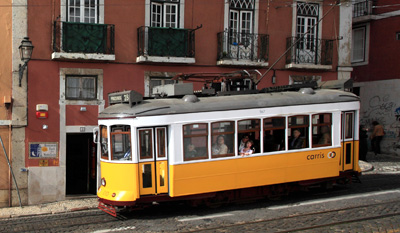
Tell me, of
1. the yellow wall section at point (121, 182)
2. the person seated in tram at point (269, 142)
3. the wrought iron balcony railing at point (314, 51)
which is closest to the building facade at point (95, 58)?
the wrought iron balcony railing at point (314, 51)

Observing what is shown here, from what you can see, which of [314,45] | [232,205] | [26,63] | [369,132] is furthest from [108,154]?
[369,132]

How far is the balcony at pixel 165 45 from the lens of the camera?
14445mm

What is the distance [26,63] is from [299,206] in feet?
27.8

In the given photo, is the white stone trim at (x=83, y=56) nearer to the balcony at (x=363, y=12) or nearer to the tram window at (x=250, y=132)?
the tram window at (x=250, y=132)

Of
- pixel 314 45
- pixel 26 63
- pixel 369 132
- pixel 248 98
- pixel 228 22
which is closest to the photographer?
pixel 248 98

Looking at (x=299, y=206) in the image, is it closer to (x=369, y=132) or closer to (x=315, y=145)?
(x=315, y=145)

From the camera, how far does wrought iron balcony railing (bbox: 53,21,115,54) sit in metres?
13.6

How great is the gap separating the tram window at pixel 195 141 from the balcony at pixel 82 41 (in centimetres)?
474

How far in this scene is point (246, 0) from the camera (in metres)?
16.0

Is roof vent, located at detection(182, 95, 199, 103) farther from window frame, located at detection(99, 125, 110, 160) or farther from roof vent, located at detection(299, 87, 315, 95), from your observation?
roof vent, located at detection(299, 87, 315, 95)

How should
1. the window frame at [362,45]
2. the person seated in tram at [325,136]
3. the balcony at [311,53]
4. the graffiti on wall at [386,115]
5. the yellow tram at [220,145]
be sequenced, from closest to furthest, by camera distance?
the yellow tram at [220,145] → the person seated in tram at [325,136] → the balcony at [311,53] → the graffiti on wall at [386,115] → the window frame at [362,45]

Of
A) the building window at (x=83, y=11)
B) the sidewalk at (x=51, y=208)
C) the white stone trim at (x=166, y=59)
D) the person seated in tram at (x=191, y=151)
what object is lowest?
the sidewalk at (x=51, y=208)

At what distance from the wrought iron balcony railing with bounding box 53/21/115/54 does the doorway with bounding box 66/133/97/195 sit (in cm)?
266

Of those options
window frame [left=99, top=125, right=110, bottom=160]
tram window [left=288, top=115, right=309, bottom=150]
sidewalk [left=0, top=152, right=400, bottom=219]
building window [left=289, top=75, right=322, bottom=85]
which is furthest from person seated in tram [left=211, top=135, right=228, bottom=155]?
building window [left=289, top=75, right=322, bottom=85]
